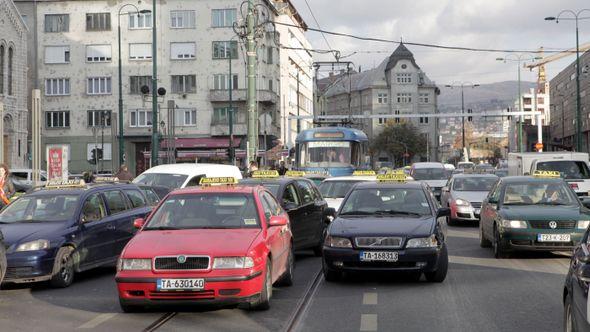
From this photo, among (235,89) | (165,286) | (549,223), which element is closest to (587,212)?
(549,223)

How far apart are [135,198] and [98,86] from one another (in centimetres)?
5657

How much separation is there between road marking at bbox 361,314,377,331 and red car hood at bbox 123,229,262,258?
1451mm

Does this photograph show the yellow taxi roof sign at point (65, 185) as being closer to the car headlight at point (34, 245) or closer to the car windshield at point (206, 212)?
the car headlight at point (34, 245)

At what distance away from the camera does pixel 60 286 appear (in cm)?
1130

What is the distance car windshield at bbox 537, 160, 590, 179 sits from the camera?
25078mm

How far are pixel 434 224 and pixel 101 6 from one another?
6210cm

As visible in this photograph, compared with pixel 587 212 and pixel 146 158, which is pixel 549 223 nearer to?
pixel 587 212

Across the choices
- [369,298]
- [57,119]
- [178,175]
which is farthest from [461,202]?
[57,119]

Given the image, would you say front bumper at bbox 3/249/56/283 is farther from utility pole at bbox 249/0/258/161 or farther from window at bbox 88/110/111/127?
window at bbox 88/110/111/127

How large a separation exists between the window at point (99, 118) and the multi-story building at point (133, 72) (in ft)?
0.28

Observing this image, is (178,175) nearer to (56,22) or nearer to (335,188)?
(335,188)

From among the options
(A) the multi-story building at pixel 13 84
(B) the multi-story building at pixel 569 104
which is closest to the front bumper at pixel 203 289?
(A) the multi-story building at pixel 13 84

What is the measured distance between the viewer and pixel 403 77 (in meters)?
122

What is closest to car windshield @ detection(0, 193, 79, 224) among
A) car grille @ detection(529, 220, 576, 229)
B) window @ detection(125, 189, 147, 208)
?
window @ detection(125, 189, 147, 208)
